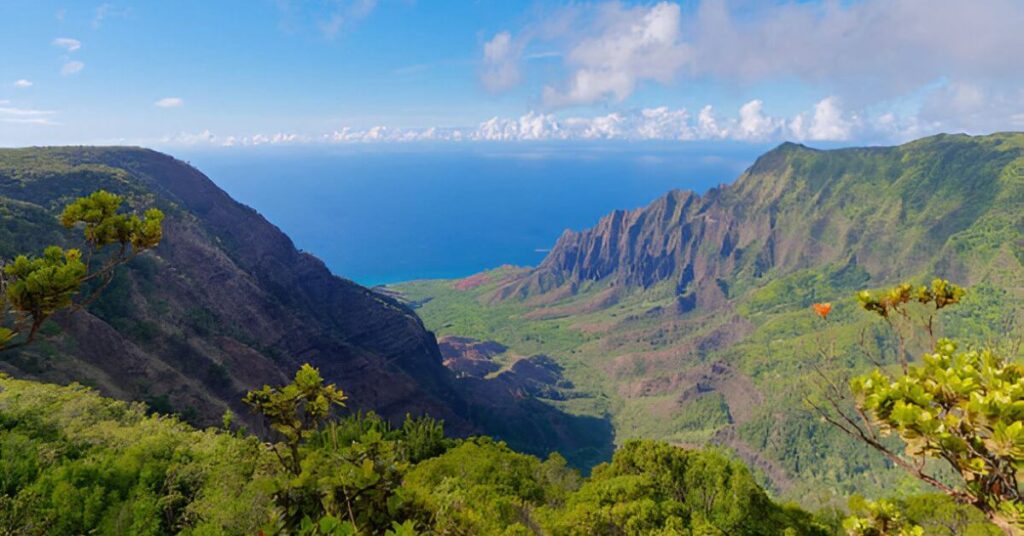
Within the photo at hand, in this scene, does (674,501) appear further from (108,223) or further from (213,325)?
(213,325)

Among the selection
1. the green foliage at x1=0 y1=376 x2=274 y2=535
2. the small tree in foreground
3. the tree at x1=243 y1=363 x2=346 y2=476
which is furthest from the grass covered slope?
the small tree in foreground

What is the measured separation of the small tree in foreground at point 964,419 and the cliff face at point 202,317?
3865 centimetres

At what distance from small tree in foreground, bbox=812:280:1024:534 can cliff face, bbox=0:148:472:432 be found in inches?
1522

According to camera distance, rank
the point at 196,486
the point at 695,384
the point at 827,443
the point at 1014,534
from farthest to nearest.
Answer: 1. the point at 695,384
2. the point at 827,443
3. the point at 196,486
4. the point at 1014,534

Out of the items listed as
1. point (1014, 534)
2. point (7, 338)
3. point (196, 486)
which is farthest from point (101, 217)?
point (196, 486)

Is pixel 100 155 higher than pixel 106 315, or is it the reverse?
pixel 100 155

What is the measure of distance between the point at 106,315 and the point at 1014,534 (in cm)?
8114

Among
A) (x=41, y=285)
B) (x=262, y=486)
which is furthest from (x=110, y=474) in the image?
(x=262, y=486)

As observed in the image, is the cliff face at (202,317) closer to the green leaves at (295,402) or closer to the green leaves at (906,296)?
the green leaves at (295,402)

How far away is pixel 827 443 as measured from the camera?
148 meters

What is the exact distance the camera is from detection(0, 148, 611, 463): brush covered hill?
55.5m

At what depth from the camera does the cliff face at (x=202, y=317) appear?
55375 mm

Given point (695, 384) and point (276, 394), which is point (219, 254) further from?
point (695, 384)

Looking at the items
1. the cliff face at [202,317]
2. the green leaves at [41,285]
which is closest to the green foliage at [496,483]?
the green leaves at [41,285]
